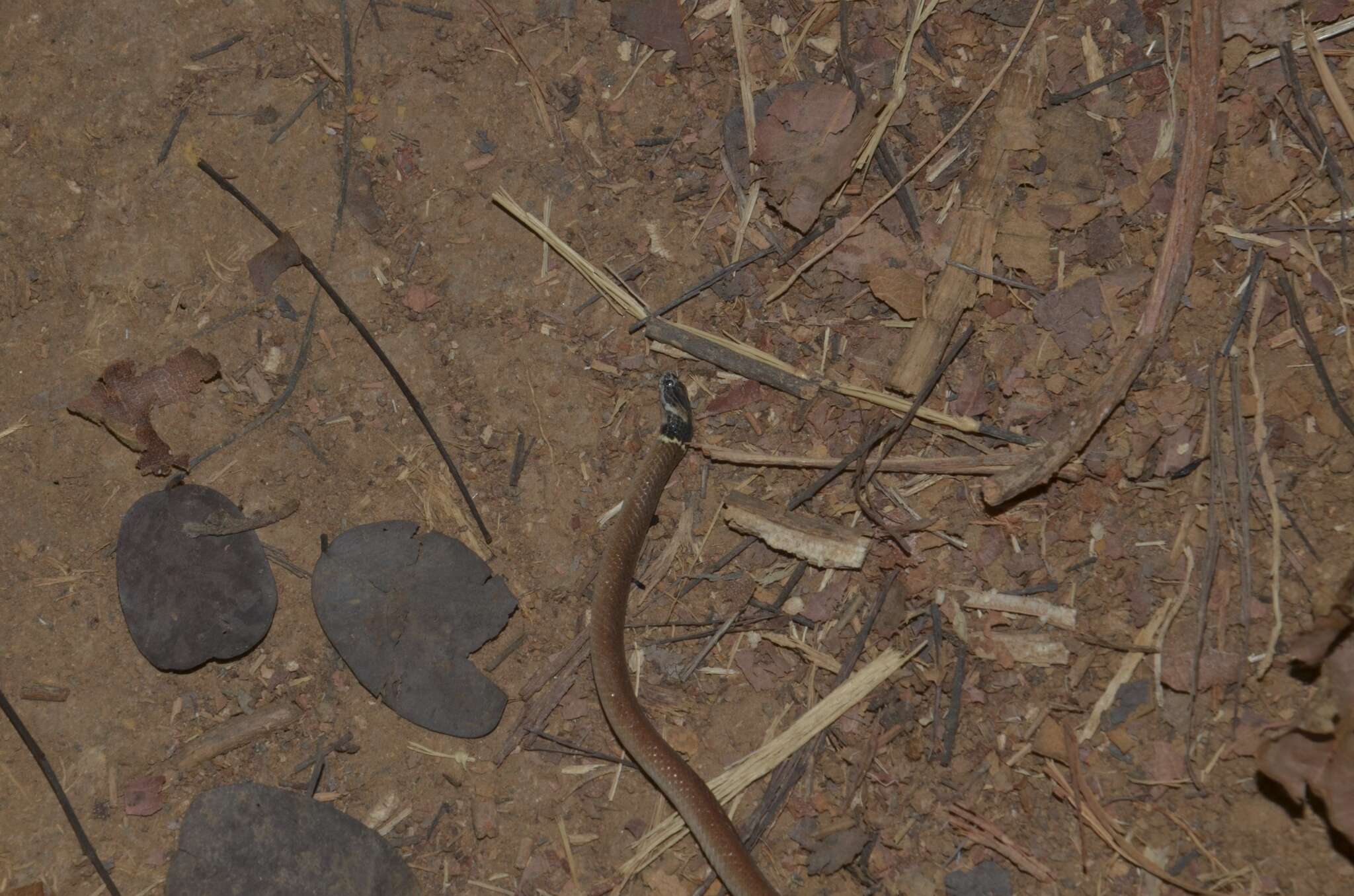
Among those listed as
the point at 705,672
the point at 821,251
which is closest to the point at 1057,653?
the point at 705,672

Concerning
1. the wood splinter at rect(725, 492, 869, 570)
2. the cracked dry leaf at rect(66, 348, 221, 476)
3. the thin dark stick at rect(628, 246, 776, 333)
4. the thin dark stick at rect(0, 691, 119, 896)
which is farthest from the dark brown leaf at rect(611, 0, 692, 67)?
the thin dark stick at rect(0, 691, 119, 896)

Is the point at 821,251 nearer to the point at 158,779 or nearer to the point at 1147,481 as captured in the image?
the point at 1147,481

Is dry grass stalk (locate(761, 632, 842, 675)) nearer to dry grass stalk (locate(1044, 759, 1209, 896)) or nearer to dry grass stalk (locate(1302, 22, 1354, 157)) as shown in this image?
dry grass stalk (locate(1044, 759, 1209, 896))

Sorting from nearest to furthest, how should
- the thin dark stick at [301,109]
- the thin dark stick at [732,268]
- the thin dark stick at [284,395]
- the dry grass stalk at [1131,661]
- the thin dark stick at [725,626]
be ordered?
the dry grass stalk at [1131,661], the thin dark stick at [725,626], the thin dark stick at [732,268], the thin dark stick at [284,395], the thin dark stick at [301,109]

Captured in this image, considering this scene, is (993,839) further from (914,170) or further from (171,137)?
(171,137)

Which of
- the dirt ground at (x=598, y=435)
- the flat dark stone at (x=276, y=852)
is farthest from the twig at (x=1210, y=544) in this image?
the flat dark stone at (x=276, y=852)

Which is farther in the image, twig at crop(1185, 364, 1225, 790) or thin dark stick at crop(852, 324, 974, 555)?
thin dark stick at crop(852, 324, 974, 555)

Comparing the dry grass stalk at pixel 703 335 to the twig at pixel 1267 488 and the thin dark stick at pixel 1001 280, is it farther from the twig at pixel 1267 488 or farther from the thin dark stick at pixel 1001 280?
the twig at pixel 1267 488
